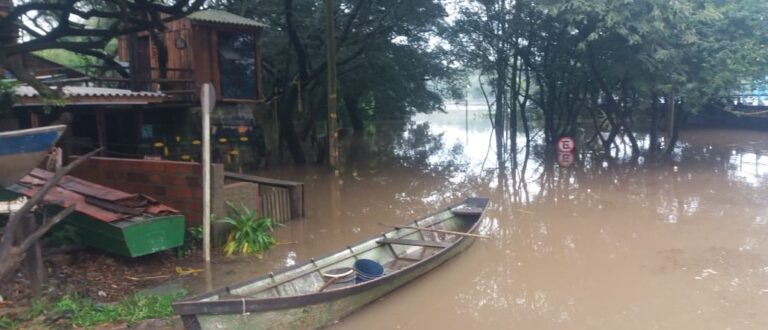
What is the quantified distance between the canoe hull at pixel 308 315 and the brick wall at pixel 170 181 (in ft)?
9.89

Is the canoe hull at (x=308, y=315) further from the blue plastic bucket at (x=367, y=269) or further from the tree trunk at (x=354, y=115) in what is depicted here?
the tree trunk at (x=354, y=115)

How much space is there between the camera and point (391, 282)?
656 cm

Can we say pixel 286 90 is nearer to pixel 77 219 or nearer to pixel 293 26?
pixel 293 26

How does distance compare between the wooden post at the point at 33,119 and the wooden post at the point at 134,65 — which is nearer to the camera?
the wooden post at the point at 33,119

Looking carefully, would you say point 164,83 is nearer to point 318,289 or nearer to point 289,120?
point 289,120

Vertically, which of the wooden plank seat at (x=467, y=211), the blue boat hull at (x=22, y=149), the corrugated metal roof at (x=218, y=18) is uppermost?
the corrugated metal roof at (x=218, y=18)

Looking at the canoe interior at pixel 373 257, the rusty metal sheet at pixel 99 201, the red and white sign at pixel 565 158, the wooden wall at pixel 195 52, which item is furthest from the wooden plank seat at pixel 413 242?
the red and white sign at pixel 565 158

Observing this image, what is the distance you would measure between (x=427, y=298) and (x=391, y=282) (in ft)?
1.74

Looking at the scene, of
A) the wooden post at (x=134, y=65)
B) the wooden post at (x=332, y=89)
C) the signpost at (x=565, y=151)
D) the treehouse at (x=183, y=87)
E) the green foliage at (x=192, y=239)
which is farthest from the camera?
the signpost at (x=565, y=151)

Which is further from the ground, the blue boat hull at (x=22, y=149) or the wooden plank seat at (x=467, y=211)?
the blue boat hull at (x=22, y=149)

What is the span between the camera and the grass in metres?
5.06

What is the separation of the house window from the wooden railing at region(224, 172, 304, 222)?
4.54m

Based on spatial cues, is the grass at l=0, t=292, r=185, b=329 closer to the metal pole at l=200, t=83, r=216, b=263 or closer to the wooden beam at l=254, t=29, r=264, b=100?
the metal pole at l=200, t=83, r=216, b=263

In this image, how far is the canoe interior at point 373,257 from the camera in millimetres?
5738
